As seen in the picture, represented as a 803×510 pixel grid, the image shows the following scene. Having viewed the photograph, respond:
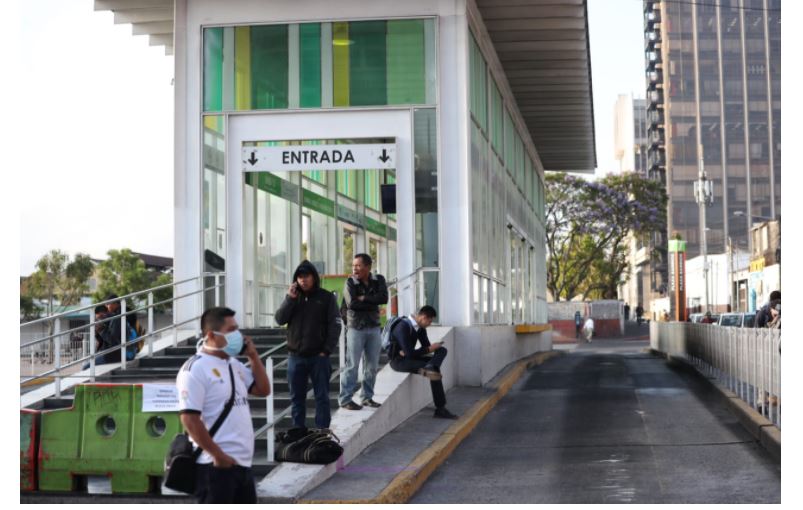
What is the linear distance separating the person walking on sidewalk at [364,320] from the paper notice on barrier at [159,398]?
279 centimetres

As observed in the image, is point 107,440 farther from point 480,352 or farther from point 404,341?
point 480,352

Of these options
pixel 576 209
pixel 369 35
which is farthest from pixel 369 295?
pixel 576 209

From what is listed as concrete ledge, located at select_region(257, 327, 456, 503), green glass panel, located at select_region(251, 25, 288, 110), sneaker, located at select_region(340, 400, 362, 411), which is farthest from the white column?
sneaker, located at select_region(340, 400, 362, 411)

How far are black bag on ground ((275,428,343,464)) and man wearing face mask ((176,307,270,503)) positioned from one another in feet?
12.8

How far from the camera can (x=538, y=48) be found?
24016 millimetres

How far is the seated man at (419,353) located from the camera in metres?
14.5

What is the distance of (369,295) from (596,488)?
347 centimetres

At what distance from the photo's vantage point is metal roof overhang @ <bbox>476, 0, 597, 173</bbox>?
2128 centimetres

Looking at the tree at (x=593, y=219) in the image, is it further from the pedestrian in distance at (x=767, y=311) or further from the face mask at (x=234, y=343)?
the face mask at (x=234, y=343)

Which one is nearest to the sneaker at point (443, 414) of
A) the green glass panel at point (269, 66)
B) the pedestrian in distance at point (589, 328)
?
the green glass panel at point (269, 66)

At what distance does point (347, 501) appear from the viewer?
969 centimetres

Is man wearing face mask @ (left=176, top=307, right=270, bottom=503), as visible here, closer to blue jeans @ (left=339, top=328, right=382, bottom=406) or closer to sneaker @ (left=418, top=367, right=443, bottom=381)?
blue jeans @ (left=339, top=328, right=382, bottom=406)

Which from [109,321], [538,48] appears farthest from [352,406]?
[538,48]

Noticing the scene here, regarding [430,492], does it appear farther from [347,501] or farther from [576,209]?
[576,209]
